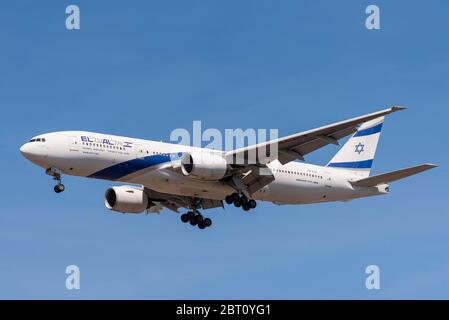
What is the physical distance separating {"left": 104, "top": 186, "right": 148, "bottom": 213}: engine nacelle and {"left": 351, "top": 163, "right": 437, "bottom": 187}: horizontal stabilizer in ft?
41.9

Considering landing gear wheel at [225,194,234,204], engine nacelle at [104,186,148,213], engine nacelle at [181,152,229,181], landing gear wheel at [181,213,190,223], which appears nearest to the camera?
engine nacelle at [181,152,229,181]

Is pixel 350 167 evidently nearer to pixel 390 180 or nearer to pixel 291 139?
pixel 390 180

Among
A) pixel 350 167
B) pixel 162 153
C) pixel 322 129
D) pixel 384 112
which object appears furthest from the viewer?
pixel 350 167

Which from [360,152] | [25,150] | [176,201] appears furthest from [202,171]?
[360,152]

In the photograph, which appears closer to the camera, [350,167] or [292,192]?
[292,192]

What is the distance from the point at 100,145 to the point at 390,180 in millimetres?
17019

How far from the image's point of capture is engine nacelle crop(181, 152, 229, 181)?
51.9 metres

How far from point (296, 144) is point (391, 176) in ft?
22.8

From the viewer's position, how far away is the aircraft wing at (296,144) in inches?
1953

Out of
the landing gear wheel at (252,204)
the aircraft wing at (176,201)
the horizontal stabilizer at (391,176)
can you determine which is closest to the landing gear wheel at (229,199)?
the landing gear wheel at (252,204)

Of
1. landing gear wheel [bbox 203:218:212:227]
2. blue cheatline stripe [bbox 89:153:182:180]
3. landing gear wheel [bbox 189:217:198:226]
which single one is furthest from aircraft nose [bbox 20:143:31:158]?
landing gear wheel [bbox 203:218:212:227]

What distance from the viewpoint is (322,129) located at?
49688mm

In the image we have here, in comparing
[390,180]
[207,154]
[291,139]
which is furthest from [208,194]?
[390,180]

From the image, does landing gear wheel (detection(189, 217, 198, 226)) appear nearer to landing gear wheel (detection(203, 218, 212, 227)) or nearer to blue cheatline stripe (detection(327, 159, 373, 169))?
landing gear wheel (detection(203, 218, 212, 227))
